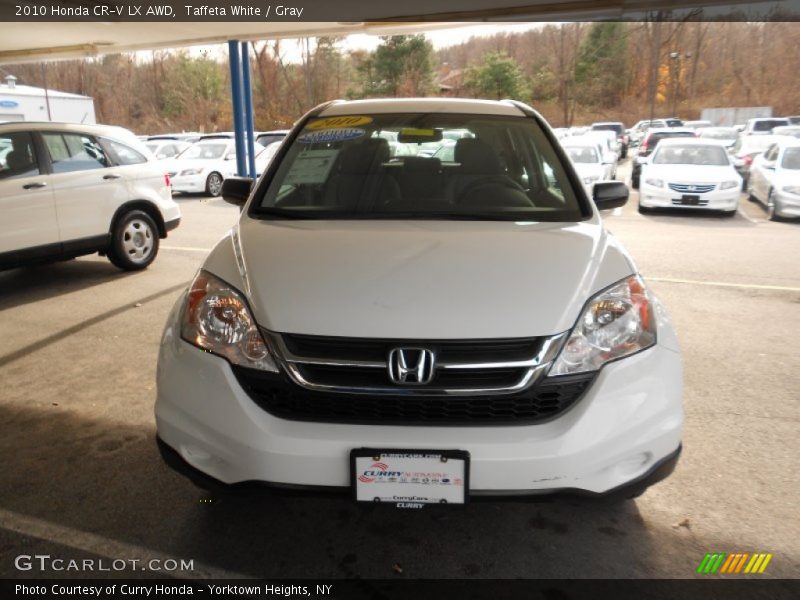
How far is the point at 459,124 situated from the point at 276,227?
119cm

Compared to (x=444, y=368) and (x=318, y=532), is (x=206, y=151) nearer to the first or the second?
(x=318, y=532)

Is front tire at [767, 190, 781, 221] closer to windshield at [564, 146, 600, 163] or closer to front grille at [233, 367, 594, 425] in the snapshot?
windshield at [564, 146, 600, 163]

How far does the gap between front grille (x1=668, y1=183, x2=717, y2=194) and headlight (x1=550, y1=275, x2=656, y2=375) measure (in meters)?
10.1

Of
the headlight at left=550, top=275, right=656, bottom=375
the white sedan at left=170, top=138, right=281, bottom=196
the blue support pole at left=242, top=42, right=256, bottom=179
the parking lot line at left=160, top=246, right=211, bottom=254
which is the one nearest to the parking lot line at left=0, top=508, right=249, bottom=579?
the headlight at left=550, top=275, right=656, bottom=375

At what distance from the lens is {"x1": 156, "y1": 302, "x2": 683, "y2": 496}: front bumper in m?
1.79

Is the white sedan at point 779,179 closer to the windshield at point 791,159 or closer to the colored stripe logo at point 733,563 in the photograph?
the windshield at point 791,159

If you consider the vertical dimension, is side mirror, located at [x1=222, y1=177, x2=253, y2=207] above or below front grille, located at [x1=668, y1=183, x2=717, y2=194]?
above

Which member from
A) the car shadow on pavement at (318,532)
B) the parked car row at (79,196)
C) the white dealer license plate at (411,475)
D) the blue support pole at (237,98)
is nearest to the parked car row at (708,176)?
the blue support pole at (237,98)

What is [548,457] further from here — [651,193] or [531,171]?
[651,193]

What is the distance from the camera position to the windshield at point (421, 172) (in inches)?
110

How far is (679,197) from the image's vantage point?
11.2 meters

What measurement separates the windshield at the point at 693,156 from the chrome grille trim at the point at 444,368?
11555mm

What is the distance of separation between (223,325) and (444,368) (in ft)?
2.47

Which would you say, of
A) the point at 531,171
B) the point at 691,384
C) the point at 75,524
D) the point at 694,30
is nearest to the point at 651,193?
the point at 691,384
